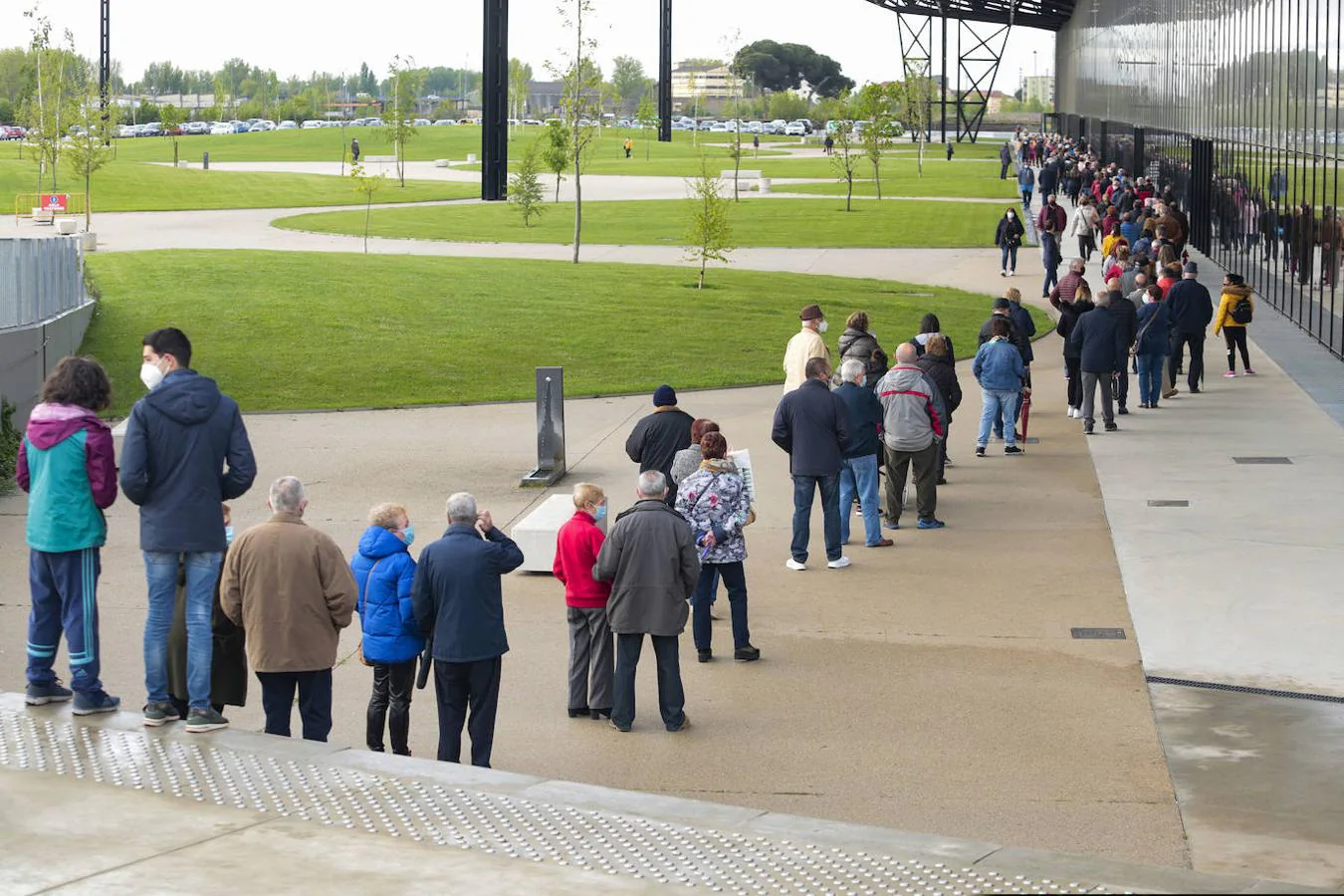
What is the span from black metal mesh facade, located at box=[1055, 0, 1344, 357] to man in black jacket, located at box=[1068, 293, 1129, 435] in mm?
5829

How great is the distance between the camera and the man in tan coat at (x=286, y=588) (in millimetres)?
8578

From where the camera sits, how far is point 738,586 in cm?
1151

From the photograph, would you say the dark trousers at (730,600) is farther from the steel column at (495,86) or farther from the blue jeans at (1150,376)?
the steel column at (495,86)

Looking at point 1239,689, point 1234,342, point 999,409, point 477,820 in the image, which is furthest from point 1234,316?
point 477,820

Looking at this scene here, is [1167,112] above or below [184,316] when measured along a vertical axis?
above

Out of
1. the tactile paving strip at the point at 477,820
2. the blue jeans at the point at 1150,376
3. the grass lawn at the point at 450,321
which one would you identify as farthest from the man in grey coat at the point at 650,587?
the blue jeans at the point at 1150,376

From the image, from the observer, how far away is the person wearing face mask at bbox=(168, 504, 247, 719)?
8.59 metres

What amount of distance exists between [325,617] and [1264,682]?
600 centimetres

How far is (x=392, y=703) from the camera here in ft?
30.6

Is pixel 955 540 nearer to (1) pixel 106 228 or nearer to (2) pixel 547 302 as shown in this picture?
(2) pixel 547 302

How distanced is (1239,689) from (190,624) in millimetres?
6456

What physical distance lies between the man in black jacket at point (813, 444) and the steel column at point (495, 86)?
3592cm

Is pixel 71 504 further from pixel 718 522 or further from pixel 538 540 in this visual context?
pixel 538 540

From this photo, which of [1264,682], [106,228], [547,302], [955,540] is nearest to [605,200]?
[106,228]
